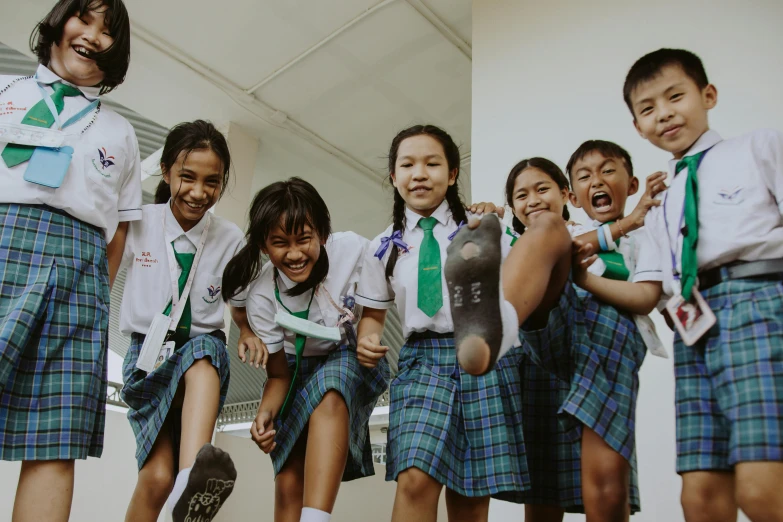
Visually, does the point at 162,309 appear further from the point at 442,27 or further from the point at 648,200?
the point at 442,27

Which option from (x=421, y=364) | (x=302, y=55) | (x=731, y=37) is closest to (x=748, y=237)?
(x=421, y=364)

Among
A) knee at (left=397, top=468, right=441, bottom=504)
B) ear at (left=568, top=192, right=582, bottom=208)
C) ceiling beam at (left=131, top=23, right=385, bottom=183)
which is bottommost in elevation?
knee at (left=397, top=468, right=441, bottom=504)

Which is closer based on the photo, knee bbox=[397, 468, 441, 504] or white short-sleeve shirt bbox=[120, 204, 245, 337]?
knee bbox=[397, 468, 441, 504]

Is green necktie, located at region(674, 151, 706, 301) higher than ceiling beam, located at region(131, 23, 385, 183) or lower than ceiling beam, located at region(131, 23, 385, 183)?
lower

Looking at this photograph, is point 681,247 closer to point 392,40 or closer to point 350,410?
point 350,410

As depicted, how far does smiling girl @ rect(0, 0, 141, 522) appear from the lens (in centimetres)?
152

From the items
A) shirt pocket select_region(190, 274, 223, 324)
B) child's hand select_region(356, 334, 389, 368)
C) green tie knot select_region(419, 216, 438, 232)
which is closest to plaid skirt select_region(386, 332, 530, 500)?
child's hand select_region(356, 334, 389, 368)

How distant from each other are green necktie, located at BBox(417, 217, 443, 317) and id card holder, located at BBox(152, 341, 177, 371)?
75 centimetres

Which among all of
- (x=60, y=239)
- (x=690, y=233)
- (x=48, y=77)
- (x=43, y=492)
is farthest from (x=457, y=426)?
(x=48, y=77)

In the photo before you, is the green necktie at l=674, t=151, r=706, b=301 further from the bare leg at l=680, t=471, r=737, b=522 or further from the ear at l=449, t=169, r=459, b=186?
the ear at l=449, t=169, r=459, b=186

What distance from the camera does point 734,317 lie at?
1422 millimetres

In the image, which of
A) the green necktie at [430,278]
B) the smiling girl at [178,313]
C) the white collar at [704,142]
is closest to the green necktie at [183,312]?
the smiling girl at [178,313]

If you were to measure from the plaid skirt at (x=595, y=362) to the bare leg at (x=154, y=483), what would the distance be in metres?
1.11

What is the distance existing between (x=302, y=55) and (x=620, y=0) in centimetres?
201
